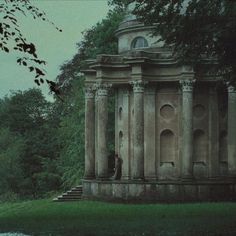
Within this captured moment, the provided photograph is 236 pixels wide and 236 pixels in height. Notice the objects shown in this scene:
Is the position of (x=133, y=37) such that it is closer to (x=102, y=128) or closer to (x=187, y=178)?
Result: (x=102, y=128)

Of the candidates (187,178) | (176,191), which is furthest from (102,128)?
(176,191)

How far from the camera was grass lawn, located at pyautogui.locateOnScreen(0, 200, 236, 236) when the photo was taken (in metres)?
19.9

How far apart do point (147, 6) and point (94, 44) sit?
94.3ft

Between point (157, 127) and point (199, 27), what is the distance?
1483 cm

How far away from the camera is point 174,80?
36000mm

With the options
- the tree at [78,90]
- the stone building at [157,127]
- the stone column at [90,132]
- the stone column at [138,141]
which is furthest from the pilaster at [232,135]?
the tree at [78,90]

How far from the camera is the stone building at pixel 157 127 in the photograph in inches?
1356

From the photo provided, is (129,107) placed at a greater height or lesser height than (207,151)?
greater

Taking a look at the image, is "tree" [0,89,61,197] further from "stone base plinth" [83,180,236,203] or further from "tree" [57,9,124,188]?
"stone base plinth" [83,180,236,203]

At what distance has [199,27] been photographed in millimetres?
22859

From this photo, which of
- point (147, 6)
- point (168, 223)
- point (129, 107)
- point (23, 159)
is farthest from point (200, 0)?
point (23, 159)

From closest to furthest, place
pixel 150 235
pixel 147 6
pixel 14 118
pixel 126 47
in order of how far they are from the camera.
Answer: pixel 150 235, pixel 147 6, pixel 126 47, pixel 14 118

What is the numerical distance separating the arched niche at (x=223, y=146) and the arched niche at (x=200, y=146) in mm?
827

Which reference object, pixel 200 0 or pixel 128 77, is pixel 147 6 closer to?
pixel 200 0
